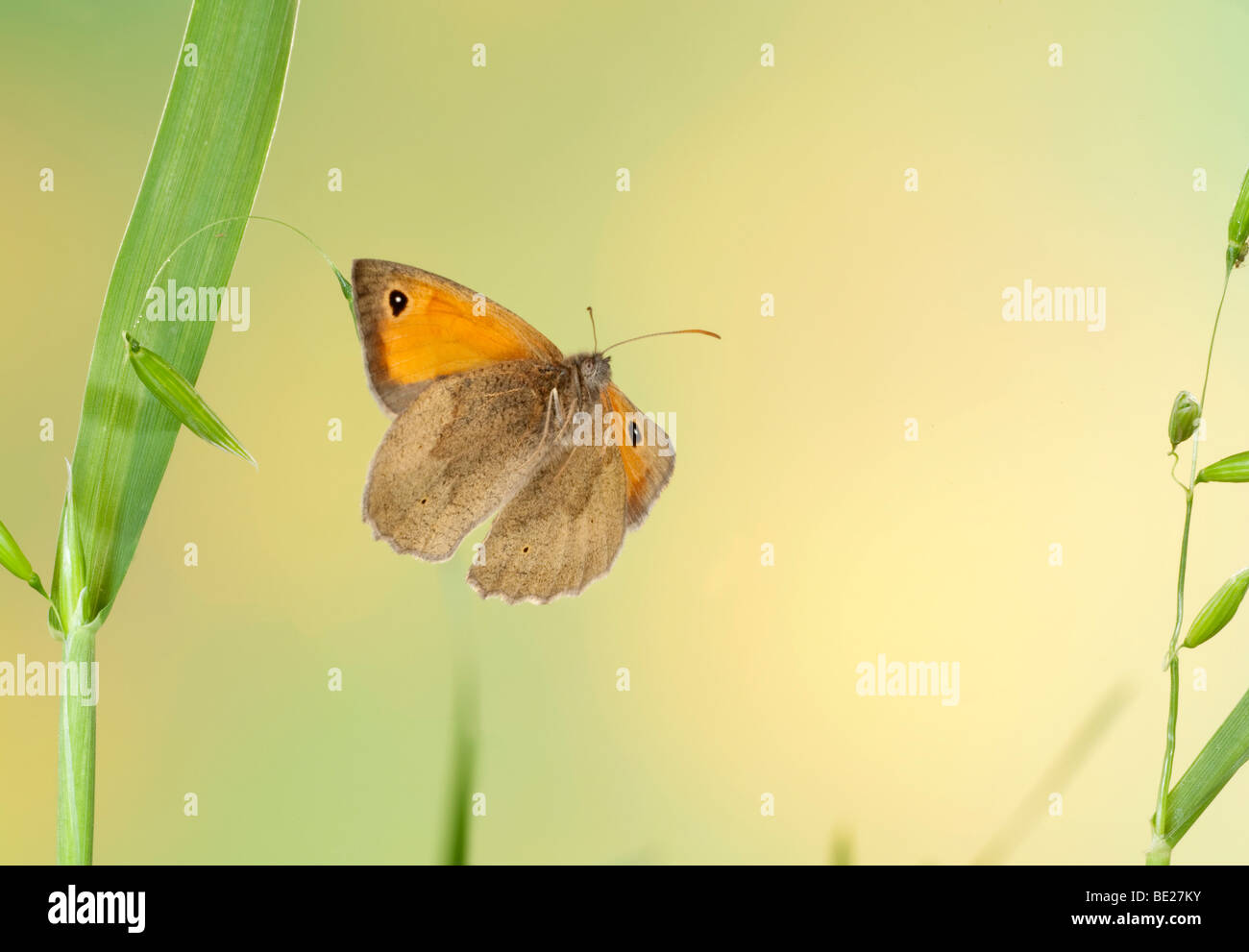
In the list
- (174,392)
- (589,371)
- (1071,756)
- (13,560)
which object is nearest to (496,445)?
(589,371)

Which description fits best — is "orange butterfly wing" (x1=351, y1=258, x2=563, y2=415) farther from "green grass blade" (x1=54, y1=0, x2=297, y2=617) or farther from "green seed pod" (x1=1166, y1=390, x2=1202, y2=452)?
"green seed pod" (x1=1166, y1=390, x2=1202, y2=452)

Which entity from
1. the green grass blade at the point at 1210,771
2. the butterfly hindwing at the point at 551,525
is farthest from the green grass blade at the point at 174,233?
the green grass blade at the point at 1210,771

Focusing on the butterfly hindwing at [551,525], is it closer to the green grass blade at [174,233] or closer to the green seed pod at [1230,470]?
the green grass blade at [174,233]

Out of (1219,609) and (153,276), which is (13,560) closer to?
(153,276)

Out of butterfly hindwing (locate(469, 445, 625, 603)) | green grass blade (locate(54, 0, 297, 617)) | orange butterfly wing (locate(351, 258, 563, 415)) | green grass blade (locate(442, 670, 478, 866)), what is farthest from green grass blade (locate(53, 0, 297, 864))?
green grass blade (locate(442, 670, 478, 866))

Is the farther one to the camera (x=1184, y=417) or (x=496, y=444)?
(x=496, y=444)
